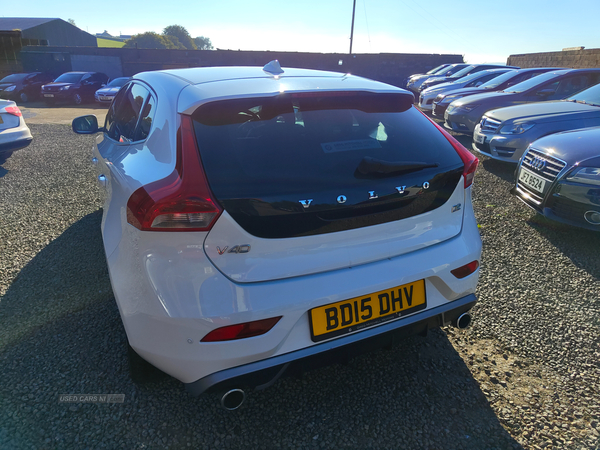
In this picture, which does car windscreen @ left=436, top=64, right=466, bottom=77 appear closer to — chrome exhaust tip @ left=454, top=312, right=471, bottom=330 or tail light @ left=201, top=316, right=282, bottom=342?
chrome exhaust tip @ left=454, top=312, right=471, bottom=330

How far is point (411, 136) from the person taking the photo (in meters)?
2.02

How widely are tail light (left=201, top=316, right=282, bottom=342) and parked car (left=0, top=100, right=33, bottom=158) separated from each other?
260 inches

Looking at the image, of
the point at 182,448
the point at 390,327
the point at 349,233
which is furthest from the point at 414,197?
the point at 182,448

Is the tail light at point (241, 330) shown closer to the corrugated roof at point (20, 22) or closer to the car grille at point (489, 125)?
the car grille at point (489, 125)

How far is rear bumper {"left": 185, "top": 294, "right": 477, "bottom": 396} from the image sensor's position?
1592 mm

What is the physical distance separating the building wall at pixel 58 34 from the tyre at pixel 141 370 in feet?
148

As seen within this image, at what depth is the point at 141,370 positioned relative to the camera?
2107 millimetres

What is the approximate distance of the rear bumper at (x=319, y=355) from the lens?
5.22 feet

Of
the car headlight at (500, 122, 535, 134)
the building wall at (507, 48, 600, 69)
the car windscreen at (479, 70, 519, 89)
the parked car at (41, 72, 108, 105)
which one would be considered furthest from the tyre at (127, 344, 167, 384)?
the building wall at (507, 48, 600, 69)

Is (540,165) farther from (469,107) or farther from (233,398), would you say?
(469,107)

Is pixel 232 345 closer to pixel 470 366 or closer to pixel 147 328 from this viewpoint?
pixel 147 328

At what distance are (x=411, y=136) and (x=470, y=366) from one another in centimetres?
135

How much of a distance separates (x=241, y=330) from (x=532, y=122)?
232 inches

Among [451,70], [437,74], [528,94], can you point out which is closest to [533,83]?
[528,94]
